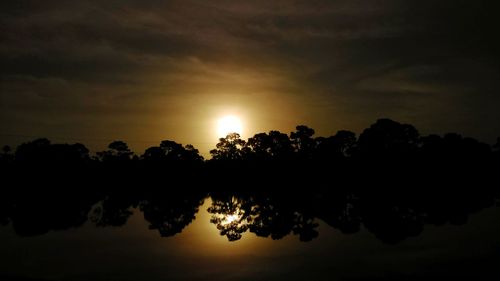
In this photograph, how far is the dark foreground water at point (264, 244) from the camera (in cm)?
2128

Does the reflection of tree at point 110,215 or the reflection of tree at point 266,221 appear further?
the reflection of tree at point 110,215

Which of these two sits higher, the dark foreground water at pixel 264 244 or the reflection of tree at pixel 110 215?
the reflection of tree at pixel 110 215

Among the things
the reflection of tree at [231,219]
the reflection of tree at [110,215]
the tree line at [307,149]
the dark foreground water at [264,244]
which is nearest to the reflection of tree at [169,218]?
the dark foreground water at [264,244]

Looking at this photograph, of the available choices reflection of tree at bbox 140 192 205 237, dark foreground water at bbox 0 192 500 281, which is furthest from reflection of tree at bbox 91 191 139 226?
reflection of tree at bbox 140 192 205 237

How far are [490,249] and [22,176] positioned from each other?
403 feet

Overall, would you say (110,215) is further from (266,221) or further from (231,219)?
(266,221)

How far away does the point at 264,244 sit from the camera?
94.1ft

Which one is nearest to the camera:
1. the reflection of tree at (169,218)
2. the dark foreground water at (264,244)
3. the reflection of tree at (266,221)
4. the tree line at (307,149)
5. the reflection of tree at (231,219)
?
the dark foreground water at (264,244)

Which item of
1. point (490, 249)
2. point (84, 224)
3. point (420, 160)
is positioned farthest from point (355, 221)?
point (420, 160)

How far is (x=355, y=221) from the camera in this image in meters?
37.7

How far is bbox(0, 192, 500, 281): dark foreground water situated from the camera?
2128cm

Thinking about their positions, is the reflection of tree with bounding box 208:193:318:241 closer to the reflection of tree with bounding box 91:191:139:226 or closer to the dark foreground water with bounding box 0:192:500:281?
the dark foreground water with bounding box 0:192:500:281

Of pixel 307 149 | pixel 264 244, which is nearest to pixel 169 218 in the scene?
pixel 264 244

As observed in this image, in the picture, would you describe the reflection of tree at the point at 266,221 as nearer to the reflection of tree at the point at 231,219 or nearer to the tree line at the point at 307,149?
the reflection of tree at the point at 231,219
